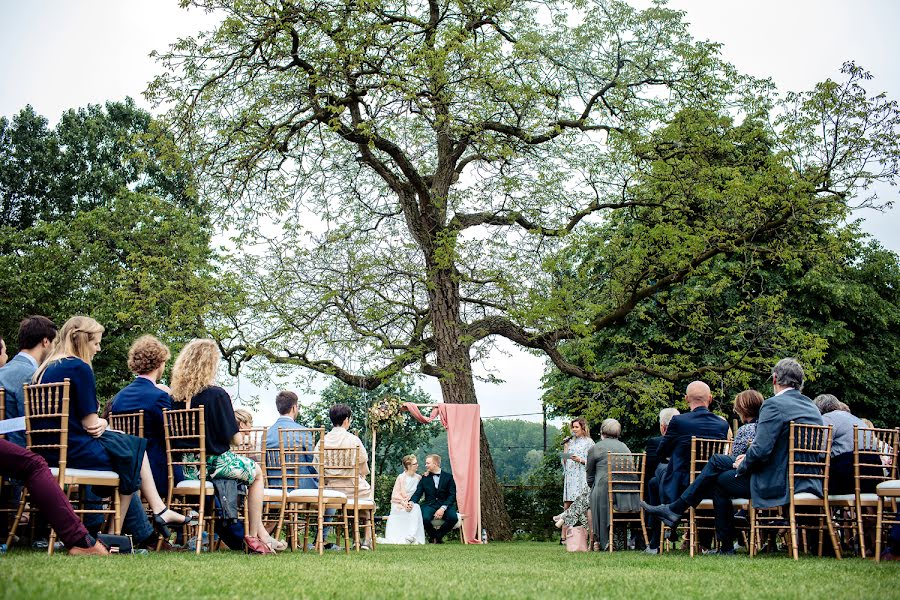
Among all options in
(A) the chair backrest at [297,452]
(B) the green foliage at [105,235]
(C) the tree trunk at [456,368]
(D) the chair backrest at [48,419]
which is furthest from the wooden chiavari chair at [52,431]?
(C) the tree trunk at [456,368]

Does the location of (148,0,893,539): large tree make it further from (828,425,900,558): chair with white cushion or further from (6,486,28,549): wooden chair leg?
(6,486,28,549): wooden chair leg

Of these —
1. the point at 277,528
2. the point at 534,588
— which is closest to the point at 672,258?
the point at 277,528

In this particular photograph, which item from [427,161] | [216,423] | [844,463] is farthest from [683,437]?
[427,161]

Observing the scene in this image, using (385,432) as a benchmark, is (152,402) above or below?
above

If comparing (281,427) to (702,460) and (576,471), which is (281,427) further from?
(576,471)

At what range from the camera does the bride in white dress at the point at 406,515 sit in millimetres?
14438

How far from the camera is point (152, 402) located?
7.66m

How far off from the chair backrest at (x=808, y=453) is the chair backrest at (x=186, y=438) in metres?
5.10

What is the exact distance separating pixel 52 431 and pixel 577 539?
7.71 meters

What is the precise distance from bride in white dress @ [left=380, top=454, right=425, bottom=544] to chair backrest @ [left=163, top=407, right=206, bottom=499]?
7.14m

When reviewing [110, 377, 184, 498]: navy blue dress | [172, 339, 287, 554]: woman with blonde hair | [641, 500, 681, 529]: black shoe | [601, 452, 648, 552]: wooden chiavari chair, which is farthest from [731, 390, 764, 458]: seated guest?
[110, 377, 184, 498]: navy blue dress

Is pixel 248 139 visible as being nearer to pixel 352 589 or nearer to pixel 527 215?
pixel 527 215

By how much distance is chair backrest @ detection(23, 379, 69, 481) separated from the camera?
6.10m

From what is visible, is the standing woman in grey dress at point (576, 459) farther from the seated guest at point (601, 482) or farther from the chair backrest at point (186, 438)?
the chair backrest at point (186, 438)
